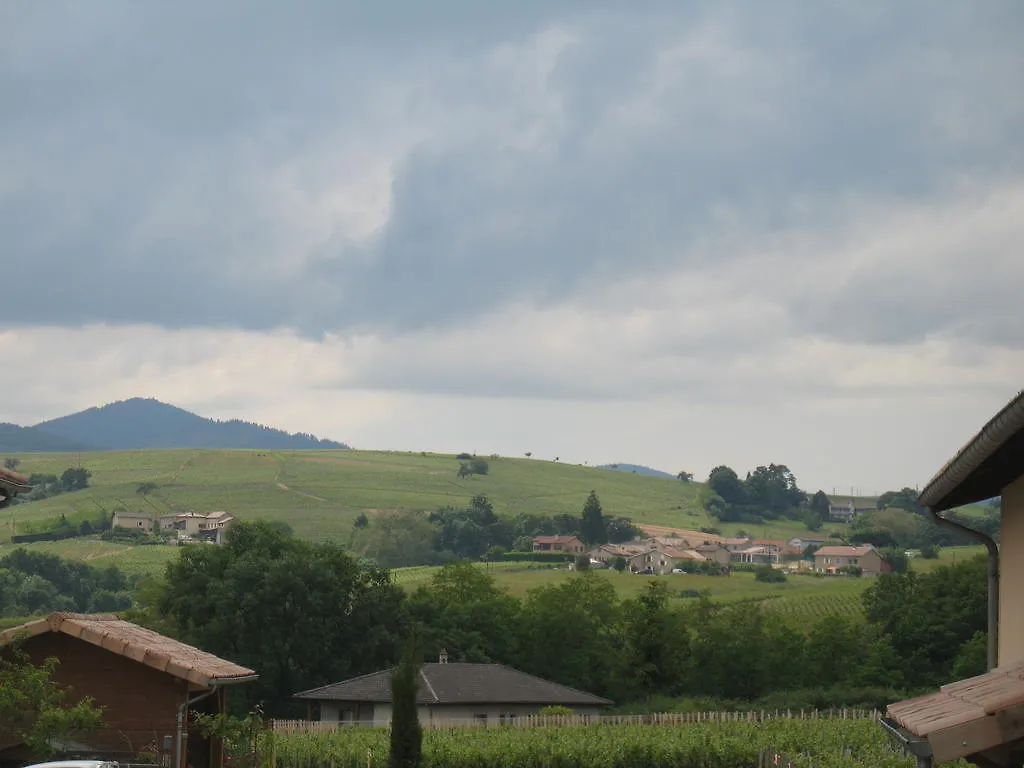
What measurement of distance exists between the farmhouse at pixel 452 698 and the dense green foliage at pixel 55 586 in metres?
58.6

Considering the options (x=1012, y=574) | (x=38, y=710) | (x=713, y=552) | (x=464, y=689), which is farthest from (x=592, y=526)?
(x=1012, y=574)

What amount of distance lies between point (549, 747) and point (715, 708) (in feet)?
90.4

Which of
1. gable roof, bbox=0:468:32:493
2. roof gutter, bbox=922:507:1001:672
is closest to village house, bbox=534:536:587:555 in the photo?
gable roof, bbox=0:468:32:493

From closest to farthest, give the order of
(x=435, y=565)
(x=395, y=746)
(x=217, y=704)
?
(x=217, y=704) < (x=395, y=746) < (x=435, y=565)

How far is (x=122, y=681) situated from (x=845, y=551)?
506ft

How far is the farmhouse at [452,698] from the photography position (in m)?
54.3

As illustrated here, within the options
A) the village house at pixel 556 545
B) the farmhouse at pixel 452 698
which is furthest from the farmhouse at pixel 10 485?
the village house at pixel 556 545

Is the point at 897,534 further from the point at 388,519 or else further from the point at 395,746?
the point at 395,746

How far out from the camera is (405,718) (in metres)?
32.3

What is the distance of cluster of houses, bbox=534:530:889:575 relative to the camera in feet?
522

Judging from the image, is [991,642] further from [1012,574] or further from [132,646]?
[132,646]

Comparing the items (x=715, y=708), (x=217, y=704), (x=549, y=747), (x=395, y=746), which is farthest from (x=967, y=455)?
(x=715, y=708)

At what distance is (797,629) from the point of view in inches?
3147

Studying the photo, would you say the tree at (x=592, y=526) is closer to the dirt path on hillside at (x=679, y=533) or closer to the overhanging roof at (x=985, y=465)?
the dirt path on hillside at (x=679, y=533)
